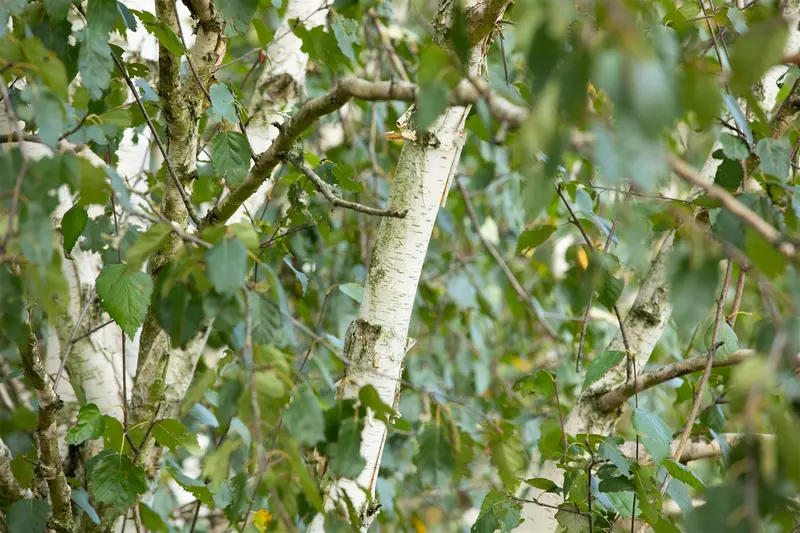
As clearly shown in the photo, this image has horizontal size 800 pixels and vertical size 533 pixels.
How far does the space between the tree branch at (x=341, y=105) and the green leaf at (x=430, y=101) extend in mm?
25

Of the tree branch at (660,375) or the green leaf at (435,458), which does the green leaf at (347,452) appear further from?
the tree branch at (660,375)

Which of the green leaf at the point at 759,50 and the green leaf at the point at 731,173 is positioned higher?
the green leaf at the point at 731,173

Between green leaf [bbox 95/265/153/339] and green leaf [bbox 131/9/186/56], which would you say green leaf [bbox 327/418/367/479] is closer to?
green leaf [bbox 95/265/153/339]

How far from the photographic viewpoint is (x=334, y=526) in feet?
2.31

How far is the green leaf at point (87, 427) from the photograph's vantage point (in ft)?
3.01

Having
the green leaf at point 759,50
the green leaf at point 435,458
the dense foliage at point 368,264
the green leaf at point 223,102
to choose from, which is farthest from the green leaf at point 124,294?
the green leaf at point 759,50

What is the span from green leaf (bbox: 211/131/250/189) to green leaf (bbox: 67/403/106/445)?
0.35m

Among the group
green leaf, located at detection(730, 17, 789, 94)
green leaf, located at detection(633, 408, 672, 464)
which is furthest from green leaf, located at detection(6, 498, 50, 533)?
green leaf, located at detection(730, 17, 789, 94)

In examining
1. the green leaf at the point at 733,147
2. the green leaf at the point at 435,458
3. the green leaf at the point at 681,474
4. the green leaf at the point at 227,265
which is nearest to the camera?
the green leaf at the point at 227,265

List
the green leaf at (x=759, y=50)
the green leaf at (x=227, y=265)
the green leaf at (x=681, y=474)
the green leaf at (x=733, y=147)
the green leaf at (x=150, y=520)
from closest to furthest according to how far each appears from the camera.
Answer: the green leaf at (x=759, y=50) → the green leaf at (x=227, y=265) → the green leaf at (x=733, y=147) → the green leaf at (x=681, y=474) → the green leaf at (x=150, y=520)

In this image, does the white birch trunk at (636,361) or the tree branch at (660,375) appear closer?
the tree branch at (660,375)

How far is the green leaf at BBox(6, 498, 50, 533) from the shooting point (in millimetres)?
920

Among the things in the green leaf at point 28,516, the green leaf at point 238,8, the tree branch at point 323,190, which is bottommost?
the green leaf at point 28,516

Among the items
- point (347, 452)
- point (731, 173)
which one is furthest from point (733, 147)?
point (347, 452)
